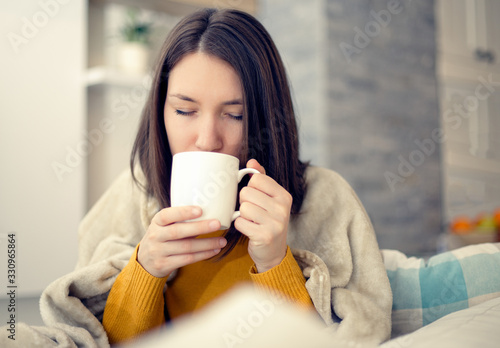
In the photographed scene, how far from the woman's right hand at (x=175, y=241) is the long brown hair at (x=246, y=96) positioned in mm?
205

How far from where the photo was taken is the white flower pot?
261cm

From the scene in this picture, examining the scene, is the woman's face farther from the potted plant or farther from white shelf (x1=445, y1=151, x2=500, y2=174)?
white shelf (x1=445, y1=151, x2=500, y2=174)

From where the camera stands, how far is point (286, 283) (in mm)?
732

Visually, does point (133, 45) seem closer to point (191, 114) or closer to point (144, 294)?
point (191, 114)

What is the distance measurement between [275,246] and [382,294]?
9.5 inches

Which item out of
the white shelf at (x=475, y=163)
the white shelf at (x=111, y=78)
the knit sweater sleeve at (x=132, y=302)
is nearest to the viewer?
the knit sweater sleeve at (x=132, y=302)

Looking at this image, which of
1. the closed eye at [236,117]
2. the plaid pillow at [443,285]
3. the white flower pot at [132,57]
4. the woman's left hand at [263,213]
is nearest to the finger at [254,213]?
the woman's left hand at [263,213]

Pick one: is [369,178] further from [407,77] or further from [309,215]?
[309,215]

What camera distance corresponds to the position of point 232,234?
89 cm

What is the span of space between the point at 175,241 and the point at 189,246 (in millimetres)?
22

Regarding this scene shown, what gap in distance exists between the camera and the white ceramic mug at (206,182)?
0.65m

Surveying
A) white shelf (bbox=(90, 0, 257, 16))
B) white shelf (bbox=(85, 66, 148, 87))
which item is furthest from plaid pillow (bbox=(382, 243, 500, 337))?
white shelf (bbox=(90, 0, 257, 16))

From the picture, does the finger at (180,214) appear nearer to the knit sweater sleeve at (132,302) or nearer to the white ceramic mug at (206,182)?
the white ceramic mug at (206,182)

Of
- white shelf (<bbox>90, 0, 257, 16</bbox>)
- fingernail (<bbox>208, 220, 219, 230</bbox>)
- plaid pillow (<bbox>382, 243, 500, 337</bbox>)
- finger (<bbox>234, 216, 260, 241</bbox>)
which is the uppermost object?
white shelf (<bbox>90, 0, 257, 16</bbox>)
